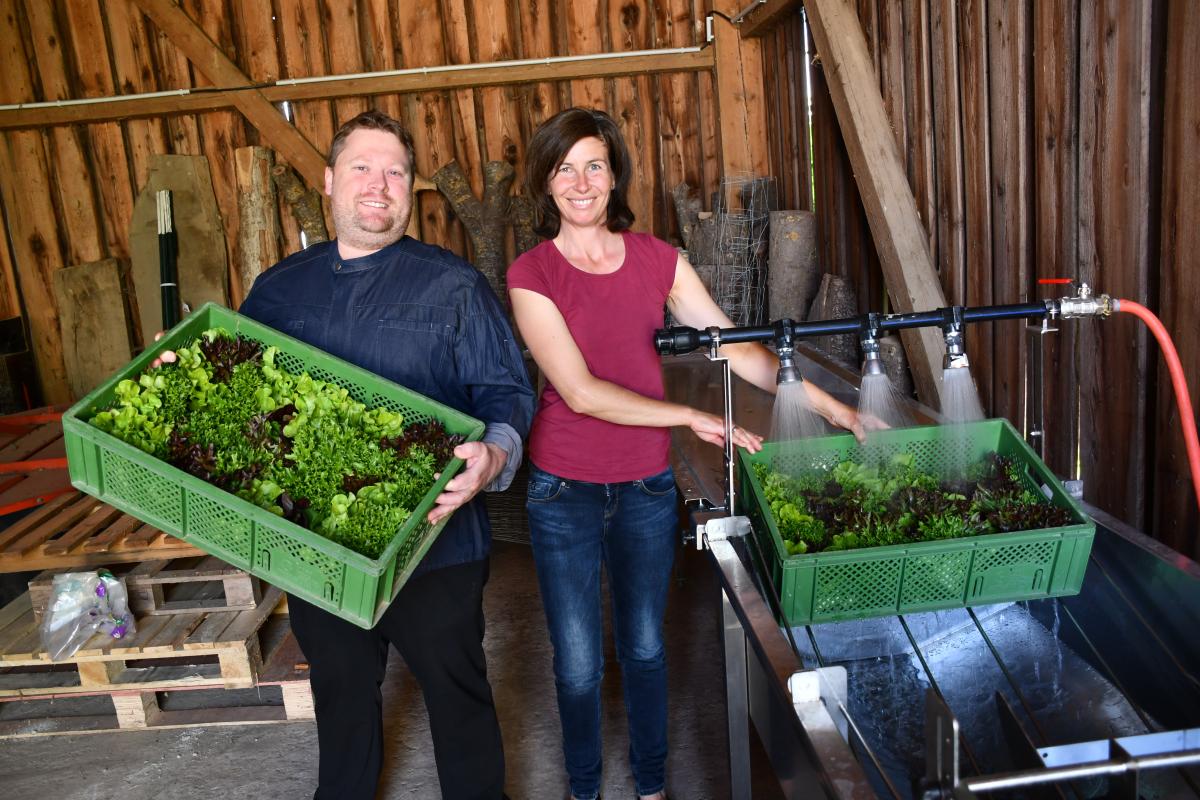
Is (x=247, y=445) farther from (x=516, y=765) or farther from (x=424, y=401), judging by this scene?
(x=516, y=765)

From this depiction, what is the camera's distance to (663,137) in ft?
21.0

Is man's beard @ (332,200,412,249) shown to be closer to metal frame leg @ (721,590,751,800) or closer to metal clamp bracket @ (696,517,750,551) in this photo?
metal clamp bracket @ (696,517,750,551)

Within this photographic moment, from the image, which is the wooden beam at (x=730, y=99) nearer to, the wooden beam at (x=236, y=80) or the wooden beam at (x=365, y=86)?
the wooden beam at (x=365, y=86)

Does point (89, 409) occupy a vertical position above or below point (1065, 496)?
above

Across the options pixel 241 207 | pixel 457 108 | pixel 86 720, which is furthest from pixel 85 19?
pixel 86 720

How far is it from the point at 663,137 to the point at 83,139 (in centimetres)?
375

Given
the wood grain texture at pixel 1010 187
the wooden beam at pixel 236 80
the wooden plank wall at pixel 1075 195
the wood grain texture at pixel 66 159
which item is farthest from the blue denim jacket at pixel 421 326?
the wood grain texture at pixel 66 159

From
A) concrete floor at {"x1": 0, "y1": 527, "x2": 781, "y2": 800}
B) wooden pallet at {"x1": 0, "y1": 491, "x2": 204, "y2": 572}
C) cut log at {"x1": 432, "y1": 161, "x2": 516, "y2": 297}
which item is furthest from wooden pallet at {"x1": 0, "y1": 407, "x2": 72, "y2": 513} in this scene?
cut log at {"x1": 432, "y1": 161, "x2": 516, "y2": 297}

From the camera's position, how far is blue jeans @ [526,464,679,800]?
8.48 ft

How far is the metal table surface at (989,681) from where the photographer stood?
4.86 ft

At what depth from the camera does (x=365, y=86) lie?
6277mm

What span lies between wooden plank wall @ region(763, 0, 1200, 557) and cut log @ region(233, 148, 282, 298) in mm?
4101

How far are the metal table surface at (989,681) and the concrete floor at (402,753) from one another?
2.87ft

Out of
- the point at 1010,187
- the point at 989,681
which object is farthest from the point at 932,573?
the point at 1010,187
